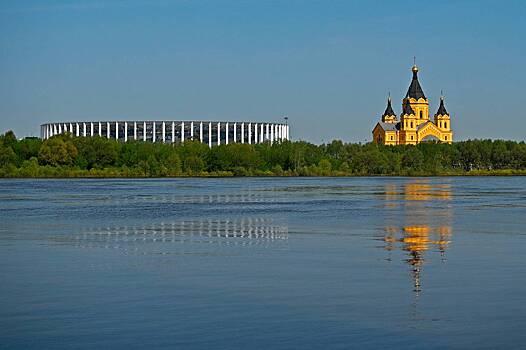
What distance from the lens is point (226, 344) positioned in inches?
390

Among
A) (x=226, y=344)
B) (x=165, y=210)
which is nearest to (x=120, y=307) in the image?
(x=226, y=344)

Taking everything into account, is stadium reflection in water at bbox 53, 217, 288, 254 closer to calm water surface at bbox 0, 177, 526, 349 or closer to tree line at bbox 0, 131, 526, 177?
calm water surface at bbox 0, 177, 526, 349

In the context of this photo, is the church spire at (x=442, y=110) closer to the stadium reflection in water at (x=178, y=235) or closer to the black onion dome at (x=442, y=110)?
the black onion dome at (x=442, y=110)

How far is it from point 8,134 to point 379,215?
84629mm

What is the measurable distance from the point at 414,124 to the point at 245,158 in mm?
66340

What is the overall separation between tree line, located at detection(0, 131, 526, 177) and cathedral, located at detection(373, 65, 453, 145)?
3847cm

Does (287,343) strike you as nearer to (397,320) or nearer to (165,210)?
(397,320)

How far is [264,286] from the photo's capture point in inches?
548

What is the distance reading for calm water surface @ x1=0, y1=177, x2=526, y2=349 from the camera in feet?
33.9

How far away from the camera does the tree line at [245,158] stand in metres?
103

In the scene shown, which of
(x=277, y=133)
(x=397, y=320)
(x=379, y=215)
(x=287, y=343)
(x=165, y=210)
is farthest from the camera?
(x=277, y=133)

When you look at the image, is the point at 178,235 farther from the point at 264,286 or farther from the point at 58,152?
the point at 58,152

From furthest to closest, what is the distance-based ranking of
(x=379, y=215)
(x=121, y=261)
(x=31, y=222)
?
(x=379, y=215) → (x=31, y=222) → (x=121, y=261)

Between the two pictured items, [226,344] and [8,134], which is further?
[8,134]
